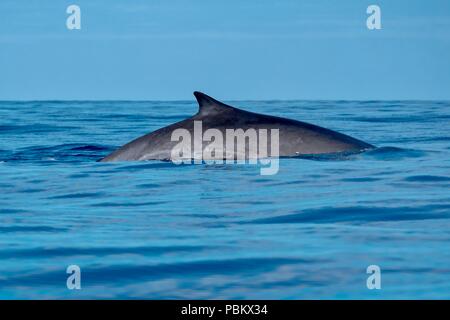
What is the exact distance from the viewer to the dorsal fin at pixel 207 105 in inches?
531

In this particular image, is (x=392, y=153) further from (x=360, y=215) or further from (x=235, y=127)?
(x=360, y=215)

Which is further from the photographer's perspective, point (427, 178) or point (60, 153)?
point (60, 153)

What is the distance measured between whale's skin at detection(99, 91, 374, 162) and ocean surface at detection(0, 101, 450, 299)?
315 millimetres

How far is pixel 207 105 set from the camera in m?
13.6

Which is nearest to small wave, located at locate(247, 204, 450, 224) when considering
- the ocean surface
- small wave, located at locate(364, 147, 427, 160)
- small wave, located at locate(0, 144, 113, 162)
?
the ocean surface

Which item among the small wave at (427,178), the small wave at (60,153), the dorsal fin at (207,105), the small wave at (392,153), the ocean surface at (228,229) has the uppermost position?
the dorsal fin at (207,105)

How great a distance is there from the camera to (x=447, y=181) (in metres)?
11.7

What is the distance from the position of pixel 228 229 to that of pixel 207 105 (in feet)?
18.4

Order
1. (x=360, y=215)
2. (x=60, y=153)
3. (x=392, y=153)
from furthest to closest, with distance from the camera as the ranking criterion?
1. (x=60, y=153)
2. (x=392, y=153)
3. (x=360, y=215)

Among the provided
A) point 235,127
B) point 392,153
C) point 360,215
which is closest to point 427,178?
point 235,127

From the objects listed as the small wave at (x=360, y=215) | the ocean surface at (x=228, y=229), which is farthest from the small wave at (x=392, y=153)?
the small wave at (x=360, y=215)

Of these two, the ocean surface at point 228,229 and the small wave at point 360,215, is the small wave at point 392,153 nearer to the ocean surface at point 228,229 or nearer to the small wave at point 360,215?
the ocean surface at point 228,229

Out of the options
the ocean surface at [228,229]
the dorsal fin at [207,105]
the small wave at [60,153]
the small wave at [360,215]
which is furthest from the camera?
the small wave at [60,153]
